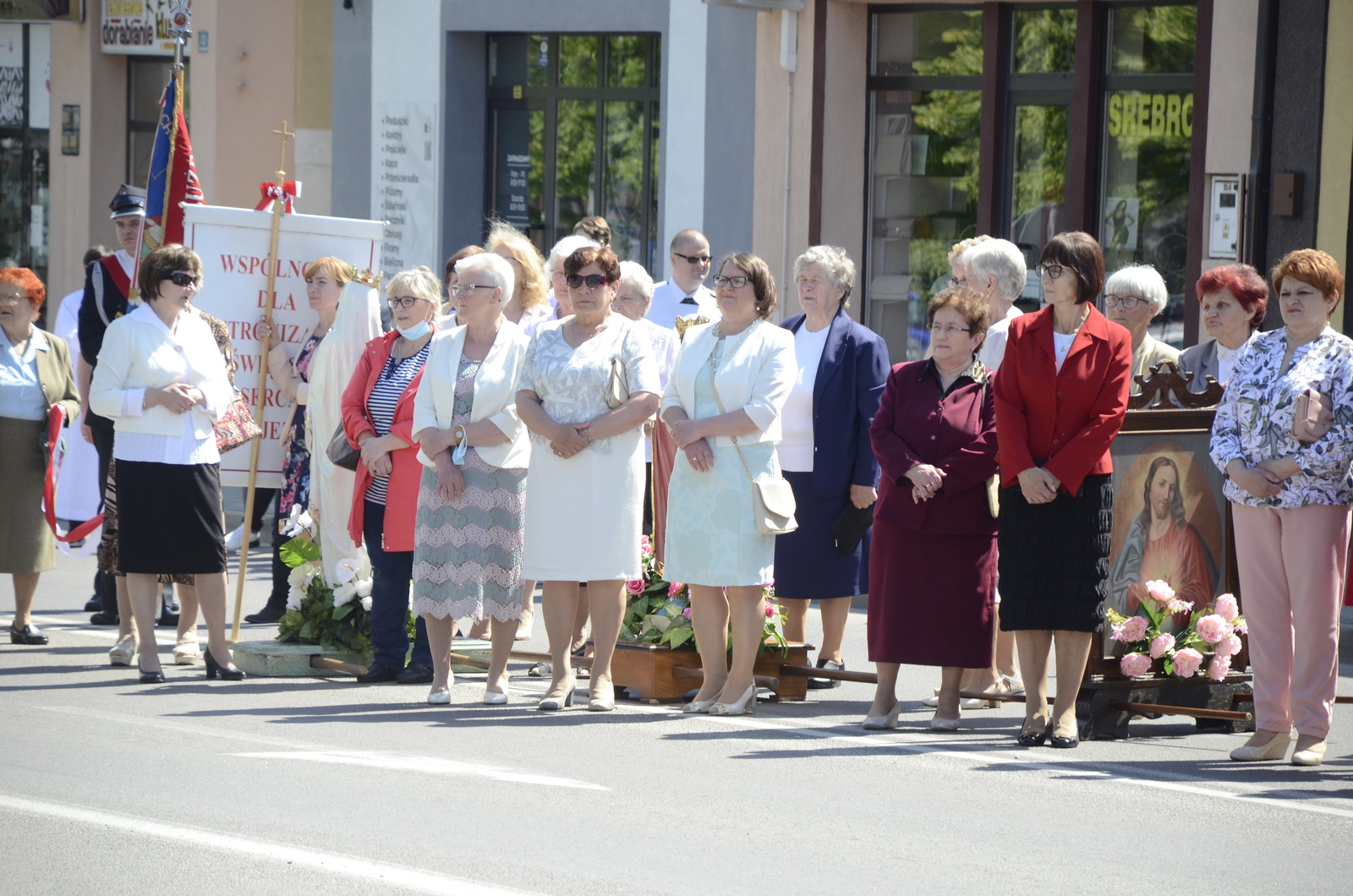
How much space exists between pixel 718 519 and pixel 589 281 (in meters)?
1.19

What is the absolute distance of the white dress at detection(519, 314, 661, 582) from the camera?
865 centimetres

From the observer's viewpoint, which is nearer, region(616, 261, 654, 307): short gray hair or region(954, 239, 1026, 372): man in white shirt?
region(954, 239, 1026, 372): man in white shirt

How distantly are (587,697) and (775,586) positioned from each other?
3.63ft

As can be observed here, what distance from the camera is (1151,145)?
15.3 metres

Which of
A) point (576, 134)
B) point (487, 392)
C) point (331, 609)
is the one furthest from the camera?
point (576, 134)

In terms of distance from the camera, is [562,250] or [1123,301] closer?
[1123,301]

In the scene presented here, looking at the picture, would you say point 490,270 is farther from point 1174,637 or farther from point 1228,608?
point 1228,608

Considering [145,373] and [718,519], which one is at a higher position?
[145,373]

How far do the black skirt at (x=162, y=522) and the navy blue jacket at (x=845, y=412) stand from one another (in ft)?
9.33

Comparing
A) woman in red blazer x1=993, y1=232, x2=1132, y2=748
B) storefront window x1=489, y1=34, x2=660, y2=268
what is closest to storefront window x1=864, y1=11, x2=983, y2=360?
storefront window x1=489, y1=34, x2=660, y2=268

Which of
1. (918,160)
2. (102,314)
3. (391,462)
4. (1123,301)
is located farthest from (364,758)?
(918,160)

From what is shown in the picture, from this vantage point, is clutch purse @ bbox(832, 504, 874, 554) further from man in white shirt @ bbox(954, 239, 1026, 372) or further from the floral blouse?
the floral blouse

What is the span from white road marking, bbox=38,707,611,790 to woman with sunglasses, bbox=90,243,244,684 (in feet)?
3.83

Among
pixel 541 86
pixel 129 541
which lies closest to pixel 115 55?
pixel 541 86
